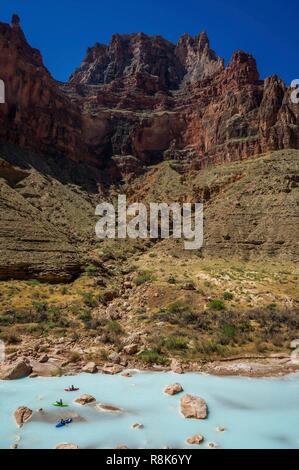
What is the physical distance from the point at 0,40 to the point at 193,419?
90.1 metres

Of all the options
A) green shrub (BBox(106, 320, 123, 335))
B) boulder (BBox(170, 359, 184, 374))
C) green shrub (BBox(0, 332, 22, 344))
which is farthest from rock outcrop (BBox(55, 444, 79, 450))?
green shrub (BBox(106, 320, 123, 335))

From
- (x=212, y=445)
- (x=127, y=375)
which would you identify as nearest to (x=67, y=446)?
(x=212, y=445)

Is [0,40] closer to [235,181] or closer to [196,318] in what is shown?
[235,181]

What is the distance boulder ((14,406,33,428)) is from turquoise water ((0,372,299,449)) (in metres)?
0.18

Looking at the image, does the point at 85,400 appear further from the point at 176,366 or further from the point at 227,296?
the point at 227,296

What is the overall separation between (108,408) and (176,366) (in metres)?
4.84

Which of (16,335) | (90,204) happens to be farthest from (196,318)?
(90,204)

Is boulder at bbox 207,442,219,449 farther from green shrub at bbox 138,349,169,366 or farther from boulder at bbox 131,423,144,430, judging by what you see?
green shrub at bbox 138,349,169,366

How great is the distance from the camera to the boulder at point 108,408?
37.5ft

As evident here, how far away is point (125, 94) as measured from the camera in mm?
112062

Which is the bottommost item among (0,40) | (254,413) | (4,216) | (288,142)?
(254,413)

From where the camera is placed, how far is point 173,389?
13.0 m

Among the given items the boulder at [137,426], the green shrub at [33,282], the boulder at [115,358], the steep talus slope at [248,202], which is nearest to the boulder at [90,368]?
the boulder at [115,358]

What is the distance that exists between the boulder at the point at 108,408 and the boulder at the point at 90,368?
3418mm
